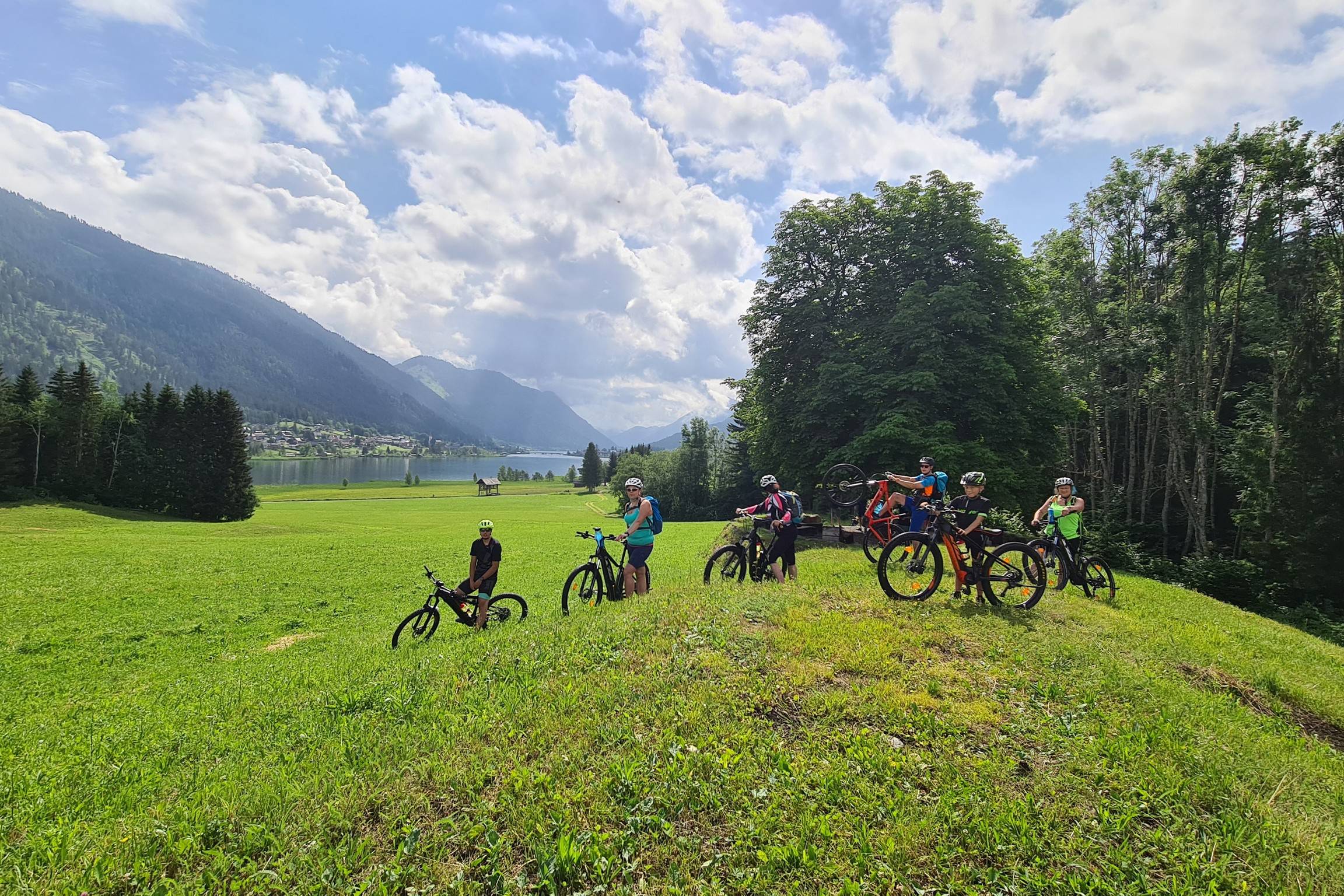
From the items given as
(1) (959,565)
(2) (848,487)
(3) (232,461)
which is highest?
(2) (848,487)

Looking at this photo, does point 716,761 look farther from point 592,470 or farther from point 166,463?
point 592,470

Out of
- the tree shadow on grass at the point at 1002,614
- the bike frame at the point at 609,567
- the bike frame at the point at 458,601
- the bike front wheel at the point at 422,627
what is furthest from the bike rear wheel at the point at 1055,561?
the bike front wheel at the point at 422,627

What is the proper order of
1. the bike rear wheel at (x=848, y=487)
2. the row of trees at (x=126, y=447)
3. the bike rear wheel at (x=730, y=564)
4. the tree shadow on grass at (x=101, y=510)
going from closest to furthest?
the bike rear wheel at (x=730, y=564) < the bike rear wheel at (x=848, y=487) < the tree shadow on grass at (x=101, y=510) < the row of trees at (x=126, y=447)

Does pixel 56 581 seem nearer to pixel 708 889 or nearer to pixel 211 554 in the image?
pixel 211 554

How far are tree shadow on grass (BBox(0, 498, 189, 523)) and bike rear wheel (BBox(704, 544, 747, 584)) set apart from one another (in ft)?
159

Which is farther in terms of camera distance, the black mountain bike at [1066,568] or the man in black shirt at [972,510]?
the black mountain bike at [1066,568]

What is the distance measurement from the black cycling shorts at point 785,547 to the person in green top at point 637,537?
2356 mm

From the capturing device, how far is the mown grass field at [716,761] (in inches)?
137

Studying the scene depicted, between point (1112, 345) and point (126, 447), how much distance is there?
74.0 m

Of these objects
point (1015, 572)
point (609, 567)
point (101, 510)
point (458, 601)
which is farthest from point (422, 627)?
point (101, 510)

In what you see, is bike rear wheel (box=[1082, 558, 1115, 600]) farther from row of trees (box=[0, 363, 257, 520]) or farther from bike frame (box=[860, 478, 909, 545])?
row of trees (box=[0, 363, 257, 520])

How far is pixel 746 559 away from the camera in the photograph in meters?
11.1

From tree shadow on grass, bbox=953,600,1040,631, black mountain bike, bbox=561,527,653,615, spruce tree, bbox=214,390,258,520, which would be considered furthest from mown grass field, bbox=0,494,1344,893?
spruce tree, bbox=214,390,258,520

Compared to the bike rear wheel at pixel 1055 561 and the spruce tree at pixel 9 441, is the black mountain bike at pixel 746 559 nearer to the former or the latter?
the bike rear wheel at pixel 1055 561
